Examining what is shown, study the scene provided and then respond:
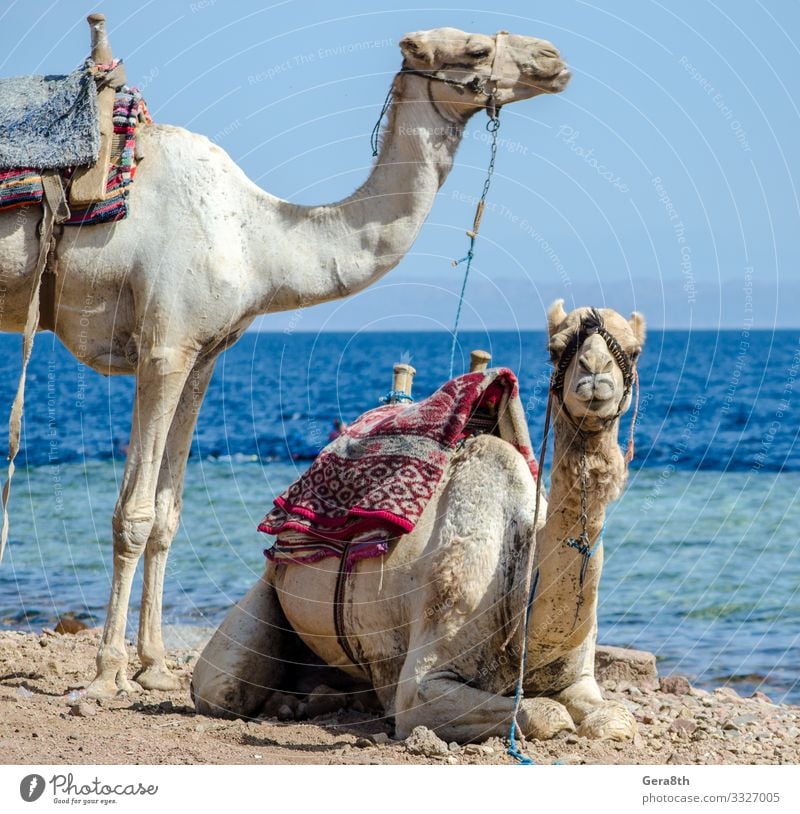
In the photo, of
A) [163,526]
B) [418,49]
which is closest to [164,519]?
[163,526]

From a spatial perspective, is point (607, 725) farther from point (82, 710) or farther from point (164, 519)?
point (164, 519)

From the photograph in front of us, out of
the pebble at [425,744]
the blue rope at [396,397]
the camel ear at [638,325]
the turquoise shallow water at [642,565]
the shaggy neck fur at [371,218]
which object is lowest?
the turquoise shallow water at [642,565]

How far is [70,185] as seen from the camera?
774cm

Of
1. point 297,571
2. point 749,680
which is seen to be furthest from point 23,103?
point 749,680

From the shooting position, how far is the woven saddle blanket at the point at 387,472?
6.86 meters

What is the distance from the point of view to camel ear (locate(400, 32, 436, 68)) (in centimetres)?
740

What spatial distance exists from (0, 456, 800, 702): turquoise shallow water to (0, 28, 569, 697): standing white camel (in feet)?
12.2

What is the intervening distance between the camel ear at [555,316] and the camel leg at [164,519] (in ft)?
10.4

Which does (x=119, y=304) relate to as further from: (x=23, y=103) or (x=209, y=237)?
(x=23, y=103)

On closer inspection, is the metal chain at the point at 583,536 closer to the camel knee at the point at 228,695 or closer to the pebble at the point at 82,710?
the camel knee at the point at 228,695

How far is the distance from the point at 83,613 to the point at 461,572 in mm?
6520

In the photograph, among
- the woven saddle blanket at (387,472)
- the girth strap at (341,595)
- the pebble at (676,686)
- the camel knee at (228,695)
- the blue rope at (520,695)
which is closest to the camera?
the blue rope at (520,695)

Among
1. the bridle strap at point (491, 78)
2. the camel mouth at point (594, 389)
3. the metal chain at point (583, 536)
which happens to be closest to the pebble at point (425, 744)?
the metal chain at point (583, 536)
